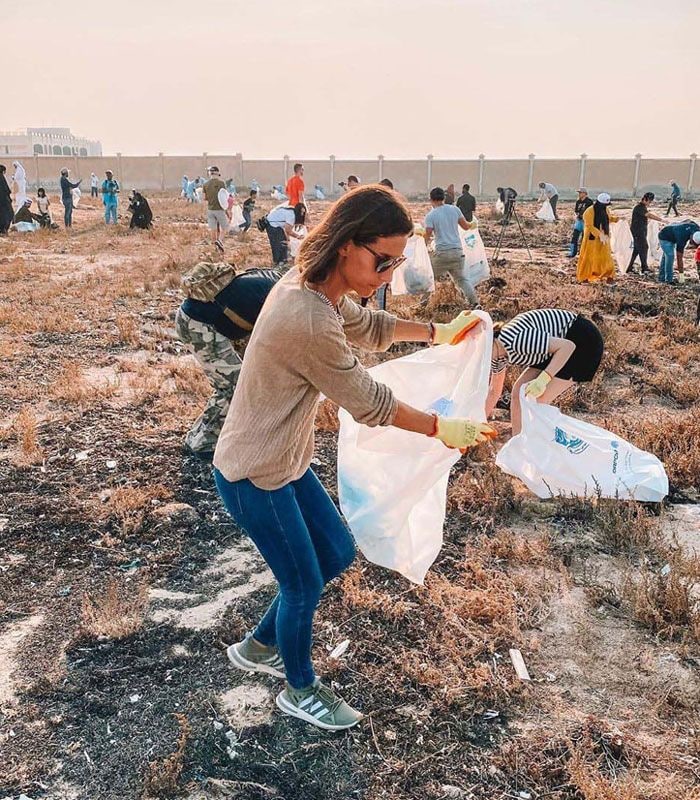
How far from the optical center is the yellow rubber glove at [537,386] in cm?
425

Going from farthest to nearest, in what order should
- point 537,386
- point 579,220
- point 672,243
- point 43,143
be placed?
1. point 43,143
2. point 579,220
3. point 672,243
4. point 537,386

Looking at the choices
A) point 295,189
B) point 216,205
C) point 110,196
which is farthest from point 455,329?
point 110,196

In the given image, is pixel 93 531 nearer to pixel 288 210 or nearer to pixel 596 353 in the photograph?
pixel 596 353

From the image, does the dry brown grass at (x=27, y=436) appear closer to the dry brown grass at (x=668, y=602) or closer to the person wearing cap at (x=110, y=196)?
the dry brown grass at (x=668, y=602)

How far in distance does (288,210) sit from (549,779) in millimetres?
9131

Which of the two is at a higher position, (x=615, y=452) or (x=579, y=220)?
(x=579, y=220)

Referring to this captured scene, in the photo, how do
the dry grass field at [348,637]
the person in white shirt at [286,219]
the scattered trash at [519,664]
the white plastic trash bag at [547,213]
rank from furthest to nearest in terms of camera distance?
1. the white plastic trash bag at [547,213]
2. the person in white shirt at [286,219]
3. the scattered trash at [519,664]
4. the dry grass field at [348,637]

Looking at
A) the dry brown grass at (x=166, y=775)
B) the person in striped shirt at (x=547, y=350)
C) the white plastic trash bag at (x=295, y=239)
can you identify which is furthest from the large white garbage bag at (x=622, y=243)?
the dry brown grass at (x=166, y=775)

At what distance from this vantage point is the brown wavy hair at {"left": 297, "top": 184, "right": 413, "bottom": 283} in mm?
1863

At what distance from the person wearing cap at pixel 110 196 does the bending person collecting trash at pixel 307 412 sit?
17545 millimetres

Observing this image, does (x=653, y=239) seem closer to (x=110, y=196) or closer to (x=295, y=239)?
(x=295, y=239)

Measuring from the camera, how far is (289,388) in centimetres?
196

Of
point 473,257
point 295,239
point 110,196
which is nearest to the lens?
point 473,257

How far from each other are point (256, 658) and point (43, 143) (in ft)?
325
